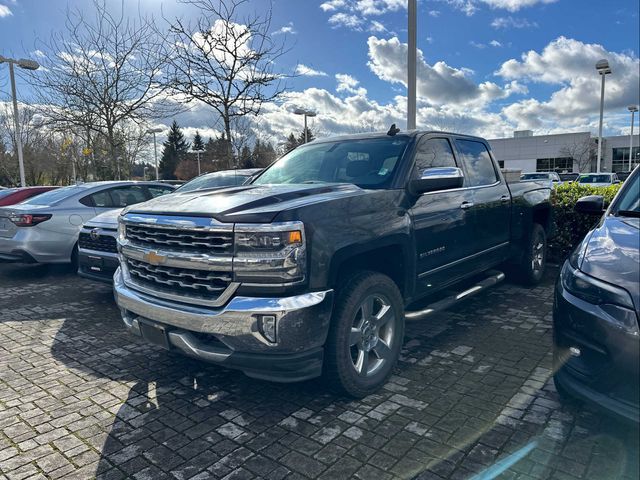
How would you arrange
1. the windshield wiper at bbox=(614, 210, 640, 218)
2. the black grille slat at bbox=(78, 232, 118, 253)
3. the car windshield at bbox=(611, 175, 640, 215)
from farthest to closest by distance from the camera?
the black grille slat at bbox=(78, 232, 118, 253) < the car windshield at bbox=(611, 175, 640, 215) < the windshield wiper at bbox=(614, 210, 640, 218)

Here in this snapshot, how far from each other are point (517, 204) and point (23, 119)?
96.1ft

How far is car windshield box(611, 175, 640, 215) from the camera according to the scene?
3.36 m

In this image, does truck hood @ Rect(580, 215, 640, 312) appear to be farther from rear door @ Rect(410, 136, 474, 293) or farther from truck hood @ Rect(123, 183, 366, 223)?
truck hood @ Rect(123, 183, 366, 223)

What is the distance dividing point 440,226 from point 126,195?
598cm

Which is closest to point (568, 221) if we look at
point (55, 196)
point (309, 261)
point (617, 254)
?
point (617, 254)

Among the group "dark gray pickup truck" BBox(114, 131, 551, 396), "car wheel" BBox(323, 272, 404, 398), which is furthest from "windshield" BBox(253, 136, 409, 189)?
"car wheel" BBox(323, 272, 404, 398)

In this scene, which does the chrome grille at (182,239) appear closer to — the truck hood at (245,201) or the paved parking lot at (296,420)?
the truck hood at (245,201)

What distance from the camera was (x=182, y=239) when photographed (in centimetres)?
314

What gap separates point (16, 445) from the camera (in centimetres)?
294

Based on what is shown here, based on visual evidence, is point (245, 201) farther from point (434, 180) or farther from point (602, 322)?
point (602, 322)

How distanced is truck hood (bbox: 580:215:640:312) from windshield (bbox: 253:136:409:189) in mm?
1551

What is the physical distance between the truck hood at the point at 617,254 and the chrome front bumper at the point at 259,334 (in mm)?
1554

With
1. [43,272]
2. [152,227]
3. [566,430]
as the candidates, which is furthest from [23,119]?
[566,430]

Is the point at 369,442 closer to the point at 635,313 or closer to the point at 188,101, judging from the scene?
the point at 635,313
